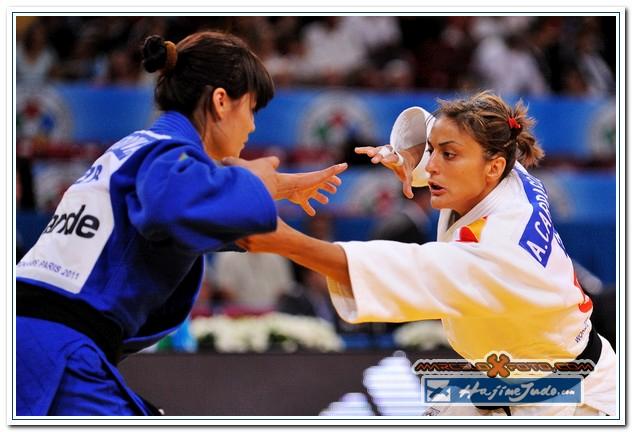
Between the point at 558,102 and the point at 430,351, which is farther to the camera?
the point at 558,102

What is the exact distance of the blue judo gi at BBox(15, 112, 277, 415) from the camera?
236 cm

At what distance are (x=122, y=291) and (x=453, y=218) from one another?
51.2 inches

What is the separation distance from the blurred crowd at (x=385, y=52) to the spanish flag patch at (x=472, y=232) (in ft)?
13.8

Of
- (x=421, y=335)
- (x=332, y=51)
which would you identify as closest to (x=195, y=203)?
(x=421, y=335)

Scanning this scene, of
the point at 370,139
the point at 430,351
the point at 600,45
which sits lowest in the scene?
the point at 430,351

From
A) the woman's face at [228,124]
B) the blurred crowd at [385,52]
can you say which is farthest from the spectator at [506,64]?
the woman's face at [228,124]

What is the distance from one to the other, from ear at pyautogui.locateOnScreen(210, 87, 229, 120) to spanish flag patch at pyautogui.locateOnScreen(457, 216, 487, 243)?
86 cm

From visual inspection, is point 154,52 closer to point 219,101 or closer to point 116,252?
point 219,101

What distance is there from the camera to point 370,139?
284 inches

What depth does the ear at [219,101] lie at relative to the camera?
2742 millimetres

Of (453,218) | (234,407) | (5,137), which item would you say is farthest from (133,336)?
(234,407)

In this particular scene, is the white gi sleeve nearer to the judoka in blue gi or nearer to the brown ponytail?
the brown ponytail

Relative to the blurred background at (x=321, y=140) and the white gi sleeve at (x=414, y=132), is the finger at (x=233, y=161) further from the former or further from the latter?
the blurred background at (x=321, y=140)

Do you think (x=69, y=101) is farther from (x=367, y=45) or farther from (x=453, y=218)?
(x=453, y=218)
